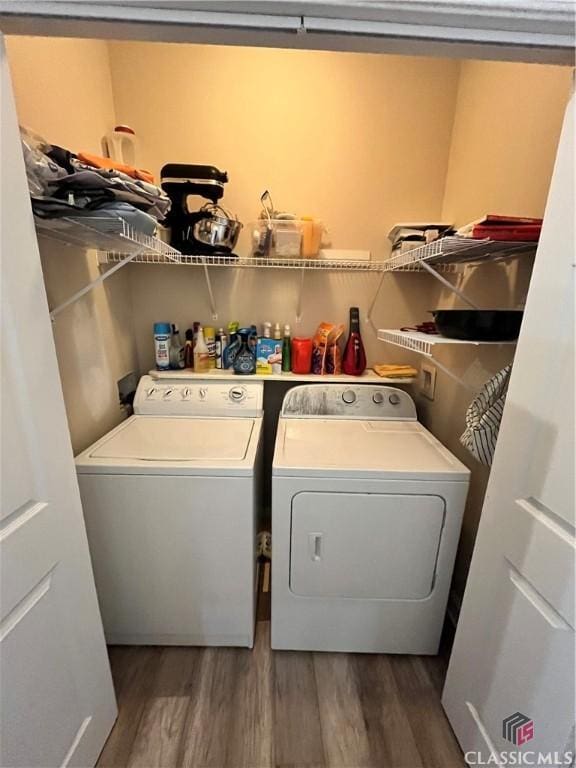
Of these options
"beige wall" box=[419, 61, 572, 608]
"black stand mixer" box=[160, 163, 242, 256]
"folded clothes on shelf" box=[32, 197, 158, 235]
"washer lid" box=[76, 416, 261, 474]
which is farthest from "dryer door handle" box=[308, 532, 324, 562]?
"black stand mixer" box=[160, 163, 242, 256]

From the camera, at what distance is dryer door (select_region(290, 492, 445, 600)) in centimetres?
129

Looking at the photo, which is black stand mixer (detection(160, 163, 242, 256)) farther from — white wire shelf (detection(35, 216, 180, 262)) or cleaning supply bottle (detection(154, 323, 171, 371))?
cleaning supply bottle (detection(154, 323, 171, 371))

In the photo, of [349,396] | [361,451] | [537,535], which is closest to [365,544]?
[361,451]

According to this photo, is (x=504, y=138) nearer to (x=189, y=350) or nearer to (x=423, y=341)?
(x=423, y=341)

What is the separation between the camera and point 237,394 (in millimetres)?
1800

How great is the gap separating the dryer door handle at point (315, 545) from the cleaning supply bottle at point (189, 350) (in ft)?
3.93

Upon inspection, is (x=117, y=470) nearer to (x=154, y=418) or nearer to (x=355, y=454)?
(x=154, y=418)

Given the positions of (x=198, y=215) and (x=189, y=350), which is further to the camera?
(x=189, y=350)

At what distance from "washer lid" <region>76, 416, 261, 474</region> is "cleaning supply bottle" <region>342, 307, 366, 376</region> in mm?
636

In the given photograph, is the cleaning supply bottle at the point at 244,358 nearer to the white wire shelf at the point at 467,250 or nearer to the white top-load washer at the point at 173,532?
the white top-load washer at the point at 173,532

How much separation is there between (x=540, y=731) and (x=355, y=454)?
889 millimetres

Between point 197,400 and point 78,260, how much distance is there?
0.84m

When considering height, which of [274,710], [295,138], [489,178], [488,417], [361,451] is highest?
[295,138]

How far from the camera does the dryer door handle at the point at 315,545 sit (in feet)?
4.37
